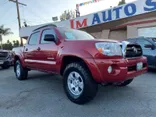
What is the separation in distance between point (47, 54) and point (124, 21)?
10.6 metres

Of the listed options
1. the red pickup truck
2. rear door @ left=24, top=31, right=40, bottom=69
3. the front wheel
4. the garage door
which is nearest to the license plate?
the red pickup truck

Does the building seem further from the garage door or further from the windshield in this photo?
the windshield

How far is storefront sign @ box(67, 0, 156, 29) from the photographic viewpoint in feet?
39.1

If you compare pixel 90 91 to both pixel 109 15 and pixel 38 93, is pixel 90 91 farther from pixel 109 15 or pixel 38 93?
pixel 109 15

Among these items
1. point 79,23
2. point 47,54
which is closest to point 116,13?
point 79,23

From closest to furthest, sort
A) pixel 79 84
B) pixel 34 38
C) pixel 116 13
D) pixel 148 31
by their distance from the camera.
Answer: pixel 79 84 < pixel 34 38 < pixel 148 31 < pixel 116 13

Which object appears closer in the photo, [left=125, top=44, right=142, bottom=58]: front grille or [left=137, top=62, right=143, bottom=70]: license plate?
[left=125, top=44, right=142, bottom=58]: front grille

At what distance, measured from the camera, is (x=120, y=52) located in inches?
136

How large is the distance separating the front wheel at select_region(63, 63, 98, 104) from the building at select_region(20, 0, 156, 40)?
391 inches

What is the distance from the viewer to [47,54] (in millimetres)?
4629

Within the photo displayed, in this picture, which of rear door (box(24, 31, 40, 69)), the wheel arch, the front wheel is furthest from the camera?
rear door (box(24, 31, 40, 69))

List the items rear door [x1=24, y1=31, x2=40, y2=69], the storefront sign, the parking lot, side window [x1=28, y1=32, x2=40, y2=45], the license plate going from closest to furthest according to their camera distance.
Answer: the parking lot → the license plate → rear door [x1=24, y1=31, x2=40, y2=69] → side window [x1=28, y1=32, x2=40, y2=45] → the storefront sign

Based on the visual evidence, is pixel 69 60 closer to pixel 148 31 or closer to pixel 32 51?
pixel 32 51

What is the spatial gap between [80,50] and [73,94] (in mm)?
1053
